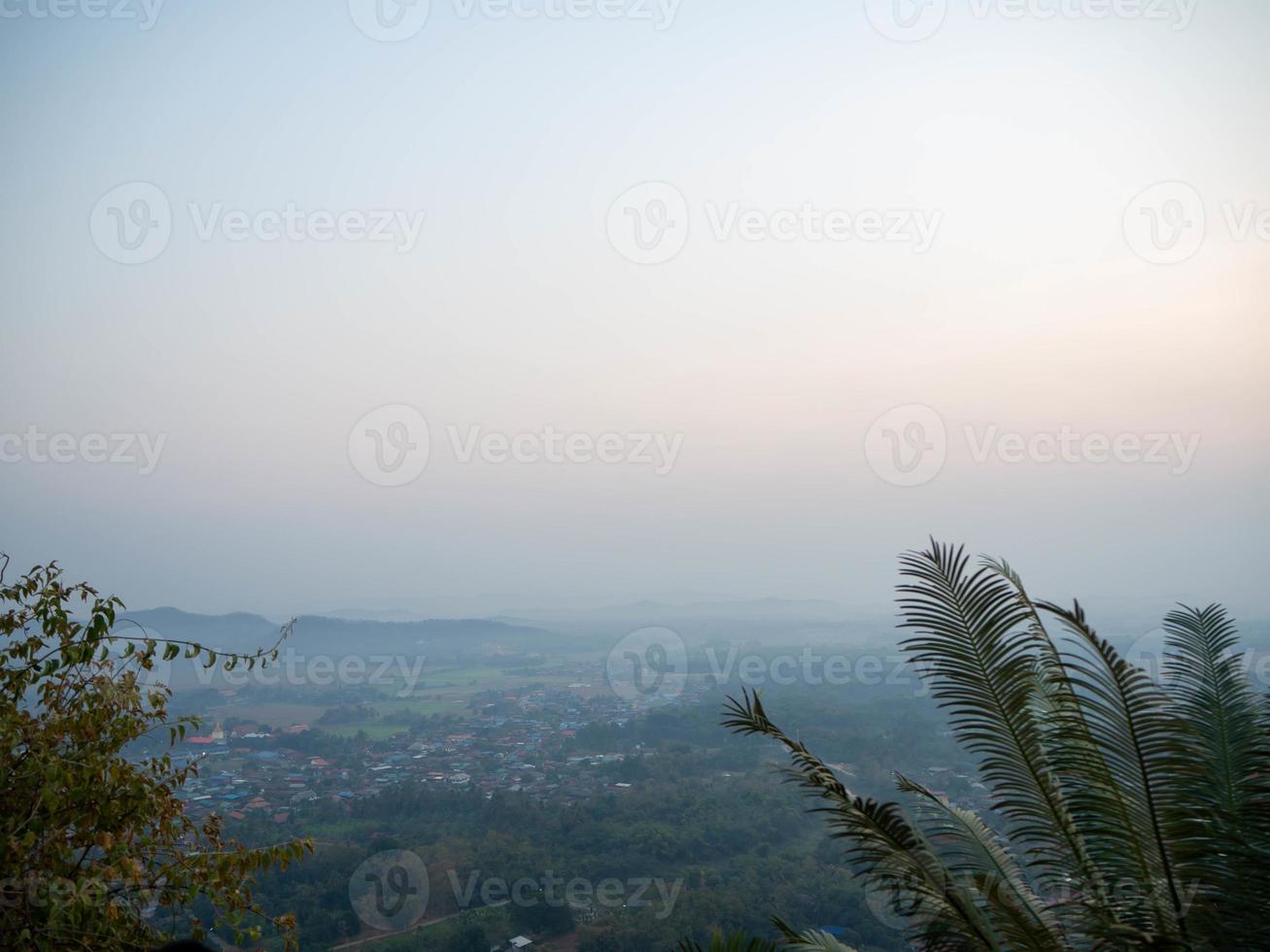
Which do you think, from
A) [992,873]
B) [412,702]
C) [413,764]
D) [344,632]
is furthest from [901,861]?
[344,632]

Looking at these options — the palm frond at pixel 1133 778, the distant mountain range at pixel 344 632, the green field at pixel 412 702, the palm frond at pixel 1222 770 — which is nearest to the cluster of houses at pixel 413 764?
the green field at pixel 412 702

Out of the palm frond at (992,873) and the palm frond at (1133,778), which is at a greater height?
the palm frond at (1133,778)

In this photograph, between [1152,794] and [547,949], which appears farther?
[547,949]

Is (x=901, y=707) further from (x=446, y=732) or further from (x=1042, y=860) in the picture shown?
(x=1042, y=860)

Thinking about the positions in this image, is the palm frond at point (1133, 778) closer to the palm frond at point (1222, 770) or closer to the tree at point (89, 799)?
the palm frond at point (1222, 770)

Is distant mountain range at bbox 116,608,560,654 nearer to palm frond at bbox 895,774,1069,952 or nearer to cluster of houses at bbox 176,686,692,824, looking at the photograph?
cluster of houses at bbox 176,686,692,824

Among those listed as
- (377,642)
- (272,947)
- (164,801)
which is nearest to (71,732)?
(164,801)
